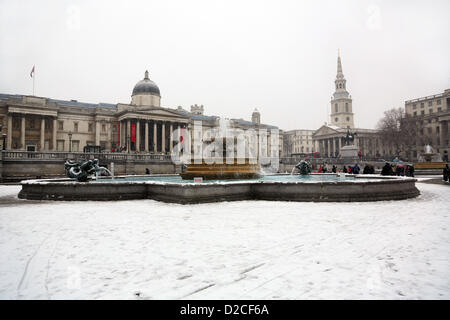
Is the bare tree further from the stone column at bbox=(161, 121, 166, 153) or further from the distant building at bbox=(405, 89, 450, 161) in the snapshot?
the stone column at bbox=(161, 121, 166, 153)

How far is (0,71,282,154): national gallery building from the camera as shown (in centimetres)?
5844

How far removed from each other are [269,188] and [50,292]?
9.99m

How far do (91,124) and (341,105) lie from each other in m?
104

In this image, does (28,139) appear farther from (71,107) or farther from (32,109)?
(71,107)

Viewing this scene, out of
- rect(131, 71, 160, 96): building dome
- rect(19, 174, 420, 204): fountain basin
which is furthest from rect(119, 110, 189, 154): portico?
rect(19, 174, 420, 204): fountain basin

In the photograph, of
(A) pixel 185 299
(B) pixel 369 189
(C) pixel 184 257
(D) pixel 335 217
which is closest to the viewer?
(A) pixel 185 299

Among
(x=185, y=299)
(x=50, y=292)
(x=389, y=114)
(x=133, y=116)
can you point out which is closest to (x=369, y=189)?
(x=185, y=299)

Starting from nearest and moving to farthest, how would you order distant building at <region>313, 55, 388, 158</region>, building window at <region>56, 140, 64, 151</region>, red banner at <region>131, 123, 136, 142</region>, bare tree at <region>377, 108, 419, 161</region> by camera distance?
building window at <region>56, 140, 64, 151</region> < red banner at <region>131, 123, 136, 142</region> < bare tree at <region>377, 108, 419, 161</region> < distant building at <region>313, 55, 388, 158</region>

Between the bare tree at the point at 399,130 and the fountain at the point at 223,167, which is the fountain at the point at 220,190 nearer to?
the fountain at the point at 223,167

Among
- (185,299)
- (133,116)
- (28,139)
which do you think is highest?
(133,116)

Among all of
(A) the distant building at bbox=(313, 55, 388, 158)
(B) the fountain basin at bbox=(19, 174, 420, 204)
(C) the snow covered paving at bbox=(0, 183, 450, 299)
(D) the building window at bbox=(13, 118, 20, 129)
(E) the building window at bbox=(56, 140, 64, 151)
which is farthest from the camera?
(A) the distant building at bbox=(313, 55, 388, 158)

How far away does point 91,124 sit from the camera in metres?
68.7

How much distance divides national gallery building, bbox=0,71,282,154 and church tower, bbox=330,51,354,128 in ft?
254

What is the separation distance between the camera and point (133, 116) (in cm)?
6512
